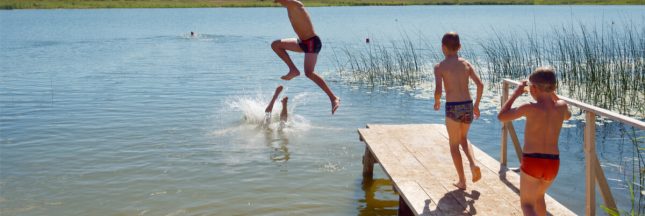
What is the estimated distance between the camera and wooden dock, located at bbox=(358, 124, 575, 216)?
5656 mm

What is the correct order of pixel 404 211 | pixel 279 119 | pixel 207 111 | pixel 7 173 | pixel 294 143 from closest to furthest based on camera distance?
pixel 404 211 → pixel 7 173 → pixel 294 143 → pixel 279 119 → pixel 207 111

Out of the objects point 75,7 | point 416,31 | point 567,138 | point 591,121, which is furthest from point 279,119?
point 75,7

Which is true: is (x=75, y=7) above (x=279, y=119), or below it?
above

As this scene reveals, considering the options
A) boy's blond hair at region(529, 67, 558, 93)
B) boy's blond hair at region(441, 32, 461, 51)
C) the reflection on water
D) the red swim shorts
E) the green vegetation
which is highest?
the green vegetation

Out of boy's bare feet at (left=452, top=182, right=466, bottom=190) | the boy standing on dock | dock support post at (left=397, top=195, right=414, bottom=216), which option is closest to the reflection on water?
dock support post at (left=397, top=195, right=414, bottom=216)

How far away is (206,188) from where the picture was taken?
8523mm

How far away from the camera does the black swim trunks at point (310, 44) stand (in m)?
7.90

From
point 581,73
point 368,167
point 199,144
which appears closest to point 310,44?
point 368,167

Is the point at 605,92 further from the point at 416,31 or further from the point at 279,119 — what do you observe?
the point at 416,31

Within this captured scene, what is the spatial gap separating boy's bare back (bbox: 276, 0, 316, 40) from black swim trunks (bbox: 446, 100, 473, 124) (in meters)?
2.39

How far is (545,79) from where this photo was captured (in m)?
4.58

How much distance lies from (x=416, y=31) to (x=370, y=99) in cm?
2354

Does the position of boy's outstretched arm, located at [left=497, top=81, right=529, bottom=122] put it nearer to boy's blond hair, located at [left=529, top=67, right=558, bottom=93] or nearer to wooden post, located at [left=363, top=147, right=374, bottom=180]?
boy's blond hair, located at [left=529, top=67, right=558, bottom=93]

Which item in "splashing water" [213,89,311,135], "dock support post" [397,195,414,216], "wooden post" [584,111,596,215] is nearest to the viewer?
"wooden post" [584,111,596,215]
